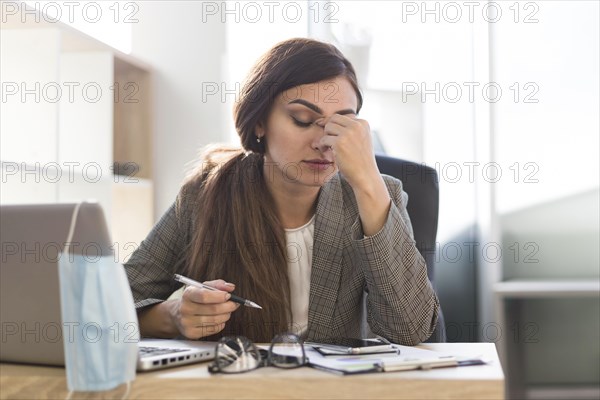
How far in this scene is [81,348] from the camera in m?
0.92

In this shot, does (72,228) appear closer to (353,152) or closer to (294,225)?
(353,152)

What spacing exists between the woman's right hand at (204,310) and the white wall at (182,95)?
175 centimetres

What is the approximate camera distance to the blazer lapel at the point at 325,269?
1611mm

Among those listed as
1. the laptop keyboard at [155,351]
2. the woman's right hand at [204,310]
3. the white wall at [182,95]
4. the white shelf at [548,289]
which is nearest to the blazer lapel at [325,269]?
the woman's right hand at [204,310]

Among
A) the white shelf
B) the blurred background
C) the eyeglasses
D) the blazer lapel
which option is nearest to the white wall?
the blurred background

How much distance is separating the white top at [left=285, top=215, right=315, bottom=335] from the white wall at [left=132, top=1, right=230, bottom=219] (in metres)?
1.38

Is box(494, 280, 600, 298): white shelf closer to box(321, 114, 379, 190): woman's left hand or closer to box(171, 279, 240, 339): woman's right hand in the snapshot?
box(321, 114, 379, 190): woman's left hand

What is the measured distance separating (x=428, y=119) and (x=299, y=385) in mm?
2232

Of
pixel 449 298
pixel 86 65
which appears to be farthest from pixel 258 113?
pixel 449 298

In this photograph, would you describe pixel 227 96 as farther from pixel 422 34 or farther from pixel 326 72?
pixel 326 72

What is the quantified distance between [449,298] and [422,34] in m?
1.04

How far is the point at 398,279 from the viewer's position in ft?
4.75

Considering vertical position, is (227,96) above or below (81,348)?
above

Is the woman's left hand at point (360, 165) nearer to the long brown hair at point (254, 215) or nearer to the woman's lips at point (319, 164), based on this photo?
the woman's lips at point (319, 164)
